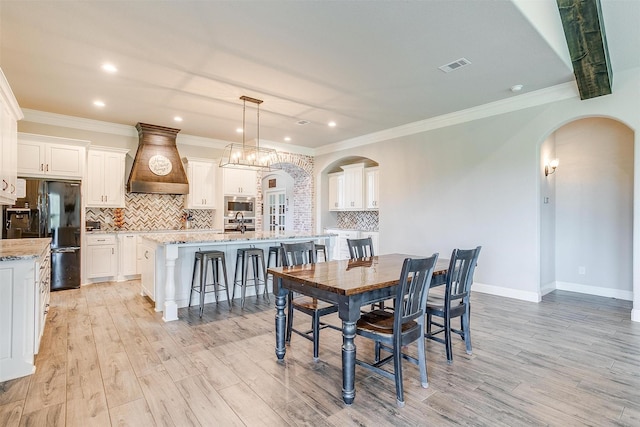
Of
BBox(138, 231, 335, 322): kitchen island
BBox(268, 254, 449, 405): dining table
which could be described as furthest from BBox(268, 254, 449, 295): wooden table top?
BBox(138, 231, 335, 322): kitchen island

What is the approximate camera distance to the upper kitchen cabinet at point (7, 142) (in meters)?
3.14

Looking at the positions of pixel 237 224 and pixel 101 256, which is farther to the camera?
pixel 237 224

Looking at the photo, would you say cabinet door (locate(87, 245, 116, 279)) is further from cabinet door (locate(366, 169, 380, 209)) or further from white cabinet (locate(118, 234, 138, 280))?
cabinet door (locate(366, 169, 380, 209))

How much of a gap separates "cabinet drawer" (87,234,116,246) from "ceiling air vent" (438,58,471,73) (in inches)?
231

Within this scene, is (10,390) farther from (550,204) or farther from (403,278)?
(550,204)

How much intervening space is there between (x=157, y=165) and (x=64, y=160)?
4.63 feet

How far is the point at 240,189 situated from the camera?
7199mm

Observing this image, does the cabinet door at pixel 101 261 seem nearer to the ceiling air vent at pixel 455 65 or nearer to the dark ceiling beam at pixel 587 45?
the ceiling air vent at pixel 455 65

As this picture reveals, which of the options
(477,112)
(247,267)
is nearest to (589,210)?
(477,112)

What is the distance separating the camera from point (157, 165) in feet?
20.5

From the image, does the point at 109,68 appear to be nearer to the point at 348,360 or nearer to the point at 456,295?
the point at 348,360

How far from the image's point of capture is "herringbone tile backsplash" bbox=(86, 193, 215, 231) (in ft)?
20.3

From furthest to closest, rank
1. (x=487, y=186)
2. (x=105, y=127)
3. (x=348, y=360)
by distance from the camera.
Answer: (x=105, y=127), (x=487, y=186), (x=348, y=360)

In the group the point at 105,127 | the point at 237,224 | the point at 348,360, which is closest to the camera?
the point at 348,360
